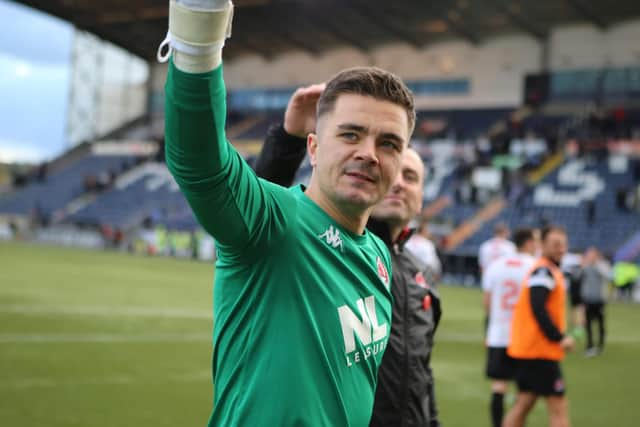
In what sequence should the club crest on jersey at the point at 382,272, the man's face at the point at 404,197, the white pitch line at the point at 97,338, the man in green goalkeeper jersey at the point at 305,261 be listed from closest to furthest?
the man in green goalkeeper jersey at the point at 305,261
the club crest on jersey at the point at 382,272
the man's face at the point at 404,197
the white pitch line at the point at 97,338

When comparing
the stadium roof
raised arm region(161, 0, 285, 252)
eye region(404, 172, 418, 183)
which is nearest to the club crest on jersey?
raised arm region(161, 0, 285, 252)

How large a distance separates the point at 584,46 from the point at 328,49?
16096mm

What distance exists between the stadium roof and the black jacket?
33255 millimetres

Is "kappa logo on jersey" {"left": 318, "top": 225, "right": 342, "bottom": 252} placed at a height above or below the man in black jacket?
above

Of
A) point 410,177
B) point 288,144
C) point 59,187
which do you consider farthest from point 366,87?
point 59,187

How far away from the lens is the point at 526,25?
36.8m

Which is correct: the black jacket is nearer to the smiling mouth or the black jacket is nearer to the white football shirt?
the smiling mouth

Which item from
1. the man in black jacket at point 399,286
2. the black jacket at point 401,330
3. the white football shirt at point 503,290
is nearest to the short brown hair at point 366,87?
the man in black jacket at point 399,286

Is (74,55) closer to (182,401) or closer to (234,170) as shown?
(182,401)

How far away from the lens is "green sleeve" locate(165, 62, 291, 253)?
138cm

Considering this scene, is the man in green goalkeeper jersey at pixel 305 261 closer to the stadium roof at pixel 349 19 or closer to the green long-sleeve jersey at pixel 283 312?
the green long-sleeve jersey at pixel 283 312

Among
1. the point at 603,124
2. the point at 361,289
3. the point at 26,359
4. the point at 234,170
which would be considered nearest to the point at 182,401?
the point at 26,359

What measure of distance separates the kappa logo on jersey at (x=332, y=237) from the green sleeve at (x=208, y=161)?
1.05ft

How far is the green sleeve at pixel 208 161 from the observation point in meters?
1.38
